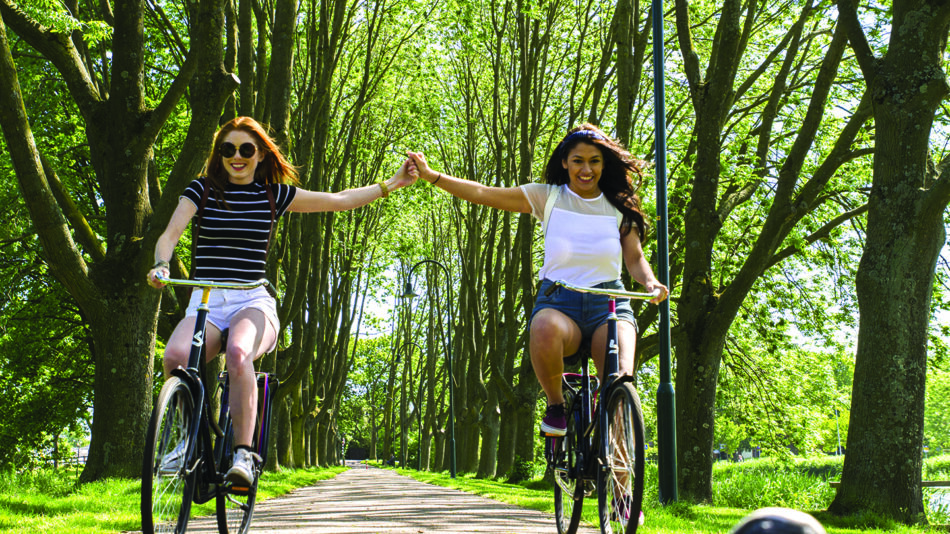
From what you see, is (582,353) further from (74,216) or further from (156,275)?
(74,216)

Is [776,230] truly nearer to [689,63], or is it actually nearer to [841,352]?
[689,63]

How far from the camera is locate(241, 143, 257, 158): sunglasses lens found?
186 inches

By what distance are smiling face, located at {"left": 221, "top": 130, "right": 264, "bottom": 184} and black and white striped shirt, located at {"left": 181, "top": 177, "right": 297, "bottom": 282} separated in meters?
0.08

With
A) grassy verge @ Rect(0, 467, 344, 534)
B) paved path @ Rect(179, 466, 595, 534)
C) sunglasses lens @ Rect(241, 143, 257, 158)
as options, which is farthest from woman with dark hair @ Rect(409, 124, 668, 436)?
grassy verge @ Rect(0, 467, 344, 534)

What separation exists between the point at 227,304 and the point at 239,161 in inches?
31.3

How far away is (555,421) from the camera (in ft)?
16.4

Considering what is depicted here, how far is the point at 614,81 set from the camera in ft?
59.3

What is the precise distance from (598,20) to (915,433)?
12346 millimetres

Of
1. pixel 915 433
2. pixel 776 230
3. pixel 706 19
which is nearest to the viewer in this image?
pixel 915 433

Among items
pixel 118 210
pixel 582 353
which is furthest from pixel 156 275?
pixel 118 210

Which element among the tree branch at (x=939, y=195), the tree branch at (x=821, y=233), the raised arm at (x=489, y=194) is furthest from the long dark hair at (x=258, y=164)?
the tree branch at (x=821, y=233)

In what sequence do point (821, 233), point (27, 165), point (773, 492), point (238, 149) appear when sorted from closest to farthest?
point (238, 149) < point (27, 165) < point (773, 492) < point (821, 233)

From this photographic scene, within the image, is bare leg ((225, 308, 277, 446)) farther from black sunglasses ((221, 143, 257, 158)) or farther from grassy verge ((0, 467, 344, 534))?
grassy verge ((0, 467, 344, 534))

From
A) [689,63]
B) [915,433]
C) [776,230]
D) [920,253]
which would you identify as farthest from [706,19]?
[915,433]
